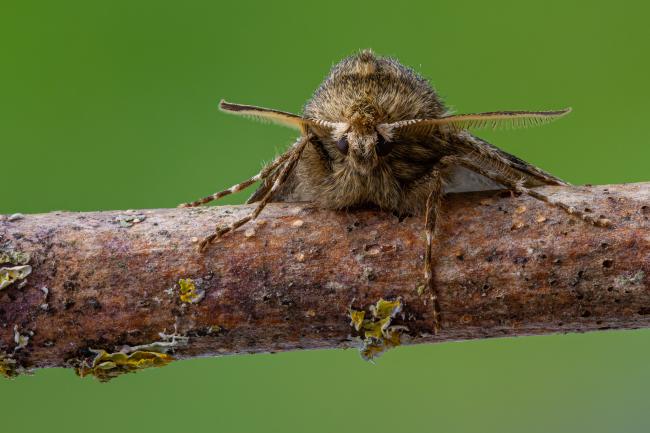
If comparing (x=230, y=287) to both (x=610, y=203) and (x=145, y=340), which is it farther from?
(x=610, y=203)

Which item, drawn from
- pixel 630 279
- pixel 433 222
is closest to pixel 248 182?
pixel 433 222

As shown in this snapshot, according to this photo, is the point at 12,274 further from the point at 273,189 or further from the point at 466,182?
the point at 466,182

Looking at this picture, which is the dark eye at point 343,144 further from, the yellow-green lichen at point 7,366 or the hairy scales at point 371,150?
the yellow-green lichen at point 7,366

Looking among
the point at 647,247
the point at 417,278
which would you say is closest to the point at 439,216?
the point at 417,278

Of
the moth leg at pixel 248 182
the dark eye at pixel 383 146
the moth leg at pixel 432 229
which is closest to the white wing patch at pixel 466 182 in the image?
the moth leg at pixel 432 229

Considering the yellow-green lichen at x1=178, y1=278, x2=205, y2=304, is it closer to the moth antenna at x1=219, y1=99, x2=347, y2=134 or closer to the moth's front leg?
the moth antenna at x1=219, y1=99, x2=347, y2=134

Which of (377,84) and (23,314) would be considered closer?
(23,314)

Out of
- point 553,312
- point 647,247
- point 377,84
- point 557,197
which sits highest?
point 377,84
